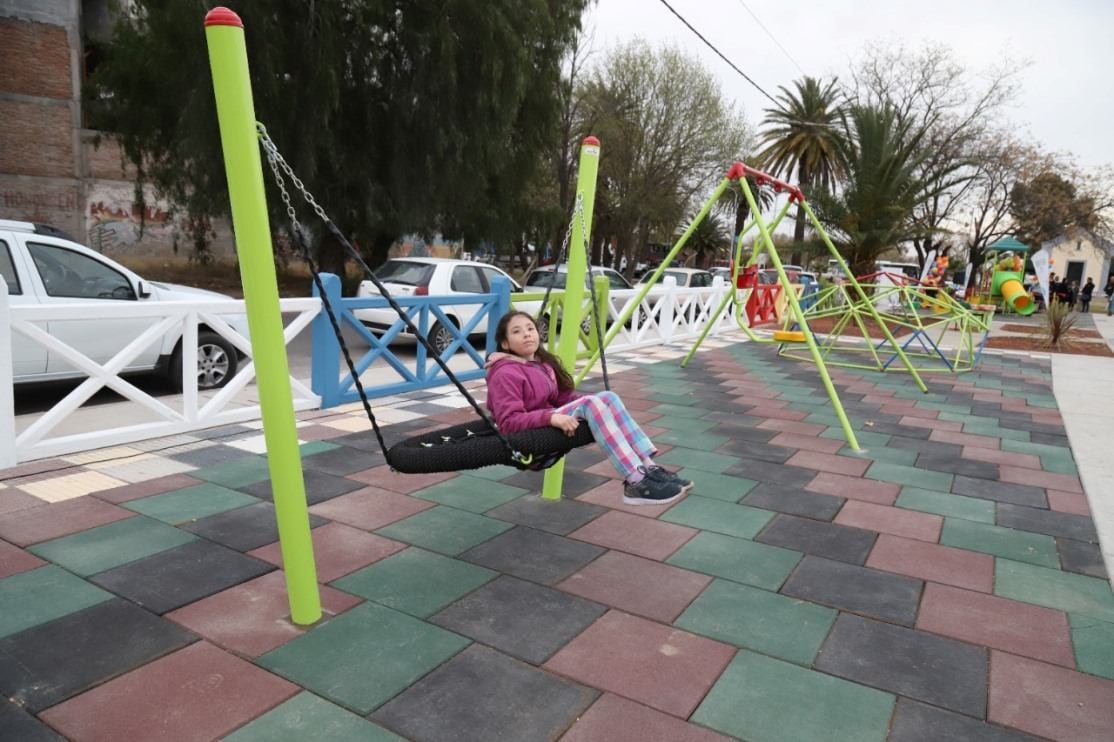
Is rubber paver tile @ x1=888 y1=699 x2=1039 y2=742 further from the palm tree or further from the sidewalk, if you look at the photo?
the palm tree

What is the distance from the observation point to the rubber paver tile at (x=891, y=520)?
12.6ft

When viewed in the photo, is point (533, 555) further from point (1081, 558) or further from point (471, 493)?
point (1081, 558)

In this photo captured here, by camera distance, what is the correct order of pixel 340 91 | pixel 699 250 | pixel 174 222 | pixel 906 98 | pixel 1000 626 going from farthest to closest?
pixel 699 250 → pixel 906 98 → pixel 174 222 → pixel 340 91 → pixel 1000 626

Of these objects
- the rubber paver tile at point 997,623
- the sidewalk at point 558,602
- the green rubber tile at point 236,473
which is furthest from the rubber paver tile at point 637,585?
the green rubber tile at point 236,473

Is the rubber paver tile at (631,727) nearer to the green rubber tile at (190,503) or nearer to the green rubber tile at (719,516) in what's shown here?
the green rubber tile at (719,516)

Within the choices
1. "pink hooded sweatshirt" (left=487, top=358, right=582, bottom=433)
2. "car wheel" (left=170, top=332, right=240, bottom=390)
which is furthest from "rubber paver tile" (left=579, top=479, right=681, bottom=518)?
"car wheel" (left=170, top=332, right=240, bottom=390)

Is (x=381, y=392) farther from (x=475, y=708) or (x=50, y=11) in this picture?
(x=50, y=11)

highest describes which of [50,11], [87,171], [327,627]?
[50,11]

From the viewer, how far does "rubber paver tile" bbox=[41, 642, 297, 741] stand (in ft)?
6.83

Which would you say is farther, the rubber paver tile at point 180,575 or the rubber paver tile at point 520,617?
the rubber paver tile at point 180,575

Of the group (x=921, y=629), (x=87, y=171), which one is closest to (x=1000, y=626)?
(x=921, y=629)

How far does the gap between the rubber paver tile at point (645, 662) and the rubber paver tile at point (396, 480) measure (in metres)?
1.78

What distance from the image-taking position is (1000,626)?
2.88 meters

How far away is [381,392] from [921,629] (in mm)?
4964
